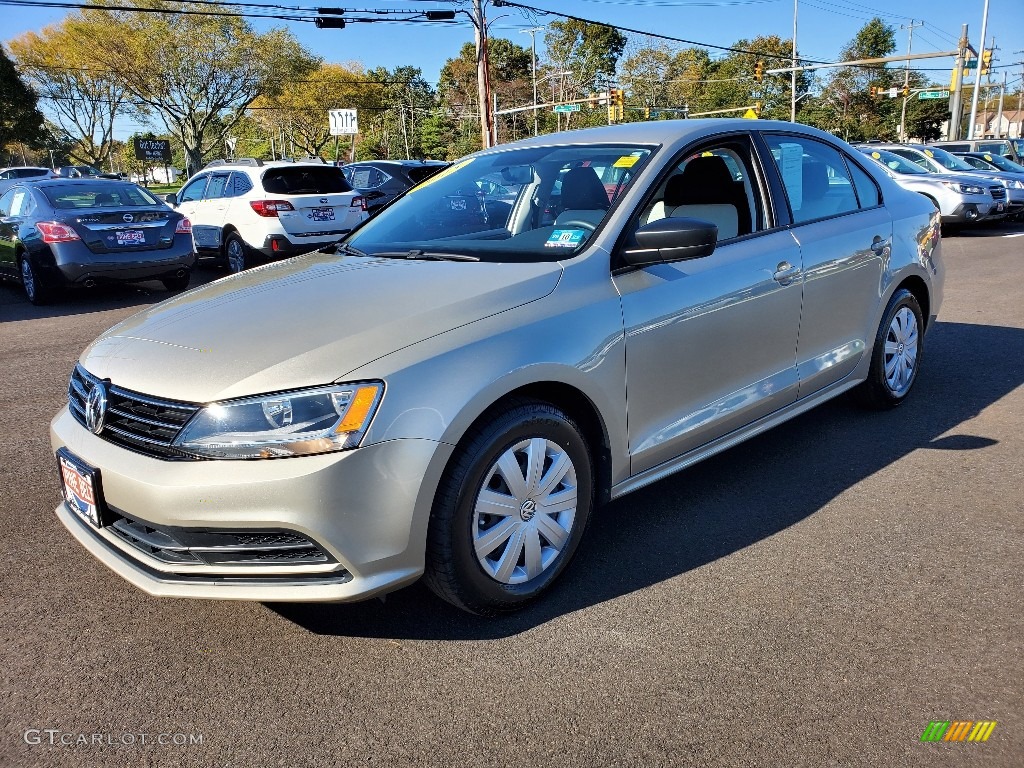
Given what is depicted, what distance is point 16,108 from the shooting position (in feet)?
143

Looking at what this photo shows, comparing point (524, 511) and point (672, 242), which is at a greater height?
point (672, 242)

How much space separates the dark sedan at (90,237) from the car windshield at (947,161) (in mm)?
14307

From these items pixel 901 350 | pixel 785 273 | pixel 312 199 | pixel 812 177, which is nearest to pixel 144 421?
pixel 785 273

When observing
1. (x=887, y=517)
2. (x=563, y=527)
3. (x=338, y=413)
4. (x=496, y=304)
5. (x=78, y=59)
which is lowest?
(x=887, y=517)

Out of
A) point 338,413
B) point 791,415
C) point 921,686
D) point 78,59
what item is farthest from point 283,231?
point 78,59

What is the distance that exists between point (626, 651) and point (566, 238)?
1.50 m

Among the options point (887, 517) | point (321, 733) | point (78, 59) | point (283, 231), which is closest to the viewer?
point (321, 733)

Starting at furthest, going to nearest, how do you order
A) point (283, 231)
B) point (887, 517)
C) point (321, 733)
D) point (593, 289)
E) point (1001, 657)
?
1. point (283, 231)
2. point (887, 517)
3. point (593, 289)
4. point (1001, 657)
5. point (321, 733)

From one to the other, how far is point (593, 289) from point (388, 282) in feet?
2.41

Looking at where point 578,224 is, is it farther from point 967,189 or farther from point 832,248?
point 967,189

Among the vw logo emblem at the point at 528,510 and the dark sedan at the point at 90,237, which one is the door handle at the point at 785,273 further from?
the dark sedan at the point at 90,237

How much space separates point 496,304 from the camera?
2752 mm

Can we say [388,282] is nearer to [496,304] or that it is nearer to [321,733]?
[496,304]

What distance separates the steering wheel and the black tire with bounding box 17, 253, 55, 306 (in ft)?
27.5
